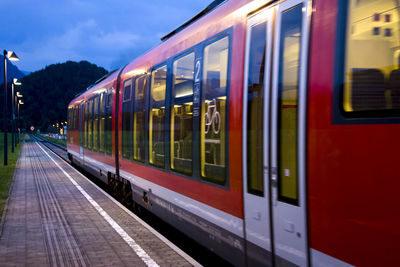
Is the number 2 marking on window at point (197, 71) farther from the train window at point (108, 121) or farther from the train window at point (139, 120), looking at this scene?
the train window at point (108, 121)

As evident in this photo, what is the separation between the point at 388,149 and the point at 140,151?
677 centimetres

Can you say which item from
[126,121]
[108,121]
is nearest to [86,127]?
[108,121]

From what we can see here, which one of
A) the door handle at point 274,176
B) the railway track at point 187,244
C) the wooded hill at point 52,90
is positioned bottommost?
the railway track at point 187,244

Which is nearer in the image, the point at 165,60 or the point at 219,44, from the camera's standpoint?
the point at 219,44

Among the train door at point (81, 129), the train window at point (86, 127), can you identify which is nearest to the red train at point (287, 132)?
the train window at point (86, 127)

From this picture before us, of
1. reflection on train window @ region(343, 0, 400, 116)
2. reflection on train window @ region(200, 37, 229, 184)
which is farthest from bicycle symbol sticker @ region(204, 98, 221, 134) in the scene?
reflection on train window @ region(343, 0, 400, 116)

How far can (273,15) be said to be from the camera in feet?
13.3

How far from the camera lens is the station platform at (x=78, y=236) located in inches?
232

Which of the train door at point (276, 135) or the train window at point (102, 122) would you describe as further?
the train window at point (102, 122)

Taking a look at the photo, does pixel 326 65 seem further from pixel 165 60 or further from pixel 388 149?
pixel 165 60

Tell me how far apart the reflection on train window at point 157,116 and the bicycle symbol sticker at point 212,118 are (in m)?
1.96

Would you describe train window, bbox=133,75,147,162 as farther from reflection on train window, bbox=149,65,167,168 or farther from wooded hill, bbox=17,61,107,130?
wooded hill, bbox=17,61,107,130

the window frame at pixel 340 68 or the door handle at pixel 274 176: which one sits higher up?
the window frame at pixel 340 68

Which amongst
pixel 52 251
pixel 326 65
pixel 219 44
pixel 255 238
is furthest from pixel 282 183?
pixel 52 251
